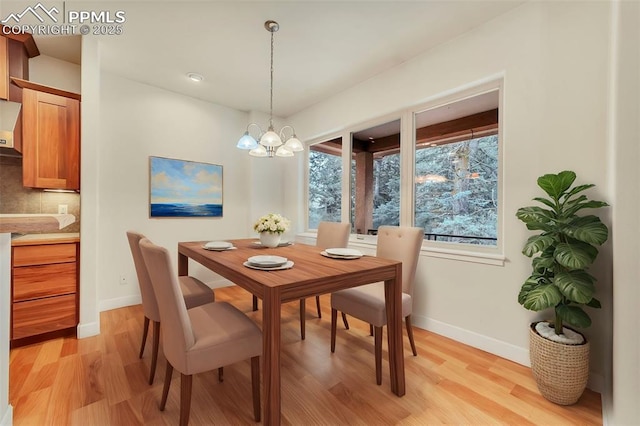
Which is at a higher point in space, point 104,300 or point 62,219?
point 62,219

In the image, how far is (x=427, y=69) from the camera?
2.66 metres

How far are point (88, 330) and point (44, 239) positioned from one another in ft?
2.90

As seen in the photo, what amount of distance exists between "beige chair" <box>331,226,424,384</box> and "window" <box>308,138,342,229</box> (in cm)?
159

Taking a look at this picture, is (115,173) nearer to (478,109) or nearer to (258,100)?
(258,100)

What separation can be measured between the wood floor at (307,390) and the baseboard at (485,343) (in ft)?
0.19

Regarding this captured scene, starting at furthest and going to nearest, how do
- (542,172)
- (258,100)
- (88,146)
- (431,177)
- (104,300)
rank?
(258,100) → (104,300) → (431,177) → (88,146) → (542,172)

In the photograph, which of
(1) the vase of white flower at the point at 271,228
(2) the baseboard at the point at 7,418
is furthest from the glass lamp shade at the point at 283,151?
(2) the baseboard at the point at 7,418

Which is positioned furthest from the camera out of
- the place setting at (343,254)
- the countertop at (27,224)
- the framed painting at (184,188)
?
the framed painting at (184,188)

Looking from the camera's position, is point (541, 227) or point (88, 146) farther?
point (88, 146)

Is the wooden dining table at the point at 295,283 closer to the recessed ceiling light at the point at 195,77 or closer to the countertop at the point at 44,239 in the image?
the countertop at the point at 44,239

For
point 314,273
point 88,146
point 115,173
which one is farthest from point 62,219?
point 115,173

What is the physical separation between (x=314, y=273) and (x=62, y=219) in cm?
107

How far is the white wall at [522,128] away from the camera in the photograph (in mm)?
1771

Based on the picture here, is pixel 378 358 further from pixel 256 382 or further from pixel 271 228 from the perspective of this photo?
pixel 271 228
